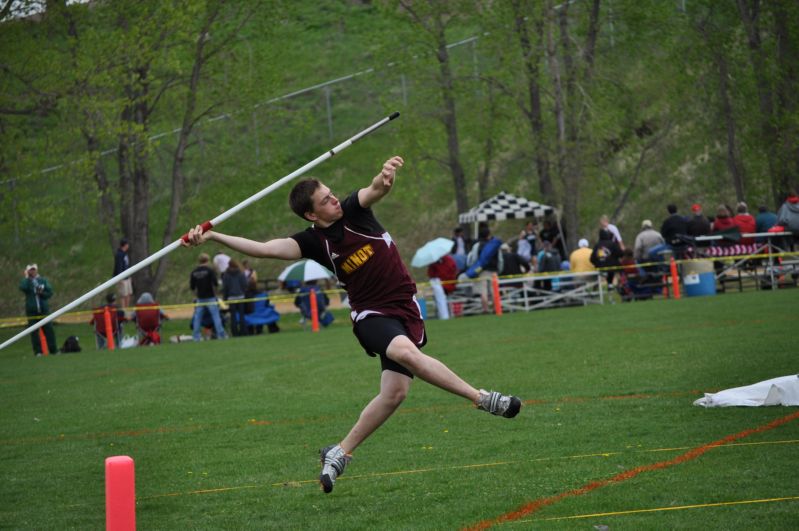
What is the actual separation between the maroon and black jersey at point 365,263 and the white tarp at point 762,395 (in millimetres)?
3240

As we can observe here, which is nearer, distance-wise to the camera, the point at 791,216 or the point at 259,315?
the point at 791,216

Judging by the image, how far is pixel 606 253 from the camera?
92.1 feet

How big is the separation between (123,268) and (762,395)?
23.8m

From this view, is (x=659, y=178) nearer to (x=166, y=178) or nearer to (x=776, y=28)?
(x=776, y=28)

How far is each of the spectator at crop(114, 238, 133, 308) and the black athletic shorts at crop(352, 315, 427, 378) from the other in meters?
23.4

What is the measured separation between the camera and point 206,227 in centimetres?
858

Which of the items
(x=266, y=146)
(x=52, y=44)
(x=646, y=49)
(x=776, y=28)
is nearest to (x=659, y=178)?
(x=646, y=49)

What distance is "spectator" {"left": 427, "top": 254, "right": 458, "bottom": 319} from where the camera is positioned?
1106 inches

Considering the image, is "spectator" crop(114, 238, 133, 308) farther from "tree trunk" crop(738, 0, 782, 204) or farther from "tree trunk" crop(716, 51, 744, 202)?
"tree trunk" crop(738, 0, 782, 204)

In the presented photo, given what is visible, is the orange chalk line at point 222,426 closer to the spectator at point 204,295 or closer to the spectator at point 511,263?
the spectator at point 204,295

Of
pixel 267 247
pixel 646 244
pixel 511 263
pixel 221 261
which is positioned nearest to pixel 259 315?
pixel 221 261

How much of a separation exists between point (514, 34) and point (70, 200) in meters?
14.0

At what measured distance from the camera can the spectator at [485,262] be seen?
28375mm

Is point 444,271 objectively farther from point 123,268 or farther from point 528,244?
point 123,268
